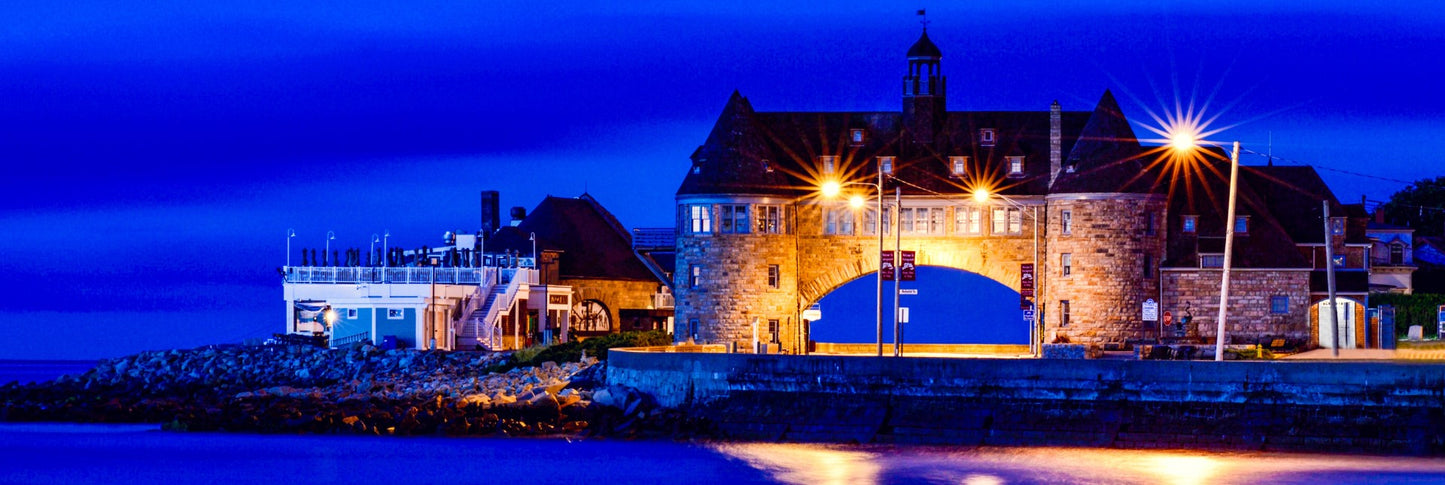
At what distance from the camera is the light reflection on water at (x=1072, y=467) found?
39.5 metres

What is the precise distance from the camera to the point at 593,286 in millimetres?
79562

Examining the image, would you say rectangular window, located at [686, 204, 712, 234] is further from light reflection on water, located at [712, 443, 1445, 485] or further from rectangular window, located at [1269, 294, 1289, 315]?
light reflection on water, located at [712, 443, 1445, 485]

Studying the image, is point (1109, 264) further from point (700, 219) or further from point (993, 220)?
point (700, 219)

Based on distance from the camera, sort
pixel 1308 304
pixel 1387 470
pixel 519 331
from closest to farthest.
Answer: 1. pixel 1387 470
2. pixel 1308 304
3. pixel 519 331

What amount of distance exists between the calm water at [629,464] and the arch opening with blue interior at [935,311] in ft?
64.3

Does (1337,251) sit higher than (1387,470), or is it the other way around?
(1337,251)

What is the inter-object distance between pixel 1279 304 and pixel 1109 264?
16.5 ft

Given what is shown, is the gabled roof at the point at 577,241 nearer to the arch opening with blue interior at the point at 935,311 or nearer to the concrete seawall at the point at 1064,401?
the arch opening with blue interior at the point at 935,311

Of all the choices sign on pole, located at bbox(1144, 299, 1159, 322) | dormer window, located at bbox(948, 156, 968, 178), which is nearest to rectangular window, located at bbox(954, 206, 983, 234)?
dormer window, located at bbox(948, 156, 968, 178)

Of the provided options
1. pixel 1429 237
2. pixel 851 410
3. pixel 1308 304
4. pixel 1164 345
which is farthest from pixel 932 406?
pixel 1429 237

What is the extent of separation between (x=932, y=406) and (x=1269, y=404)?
704 cm

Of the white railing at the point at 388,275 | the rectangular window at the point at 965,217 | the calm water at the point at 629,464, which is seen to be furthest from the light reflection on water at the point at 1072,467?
the white railing at the point at 388,275

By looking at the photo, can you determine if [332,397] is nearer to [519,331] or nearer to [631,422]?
[631,422]

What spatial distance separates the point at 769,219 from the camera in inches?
2557
